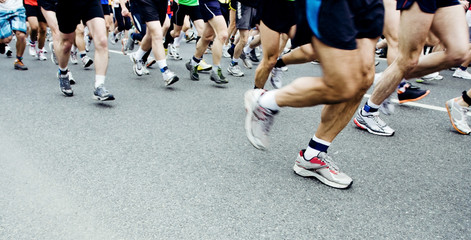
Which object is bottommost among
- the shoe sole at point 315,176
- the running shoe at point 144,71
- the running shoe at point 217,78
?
the running shoe at point 144,71

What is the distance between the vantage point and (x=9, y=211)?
1790 mm

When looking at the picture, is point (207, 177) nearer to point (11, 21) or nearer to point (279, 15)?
point (279, 15)

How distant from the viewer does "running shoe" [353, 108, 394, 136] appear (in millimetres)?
3131

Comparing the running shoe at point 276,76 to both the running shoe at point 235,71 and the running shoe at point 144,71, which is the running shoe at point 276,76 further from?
the running shoe at point 144,71

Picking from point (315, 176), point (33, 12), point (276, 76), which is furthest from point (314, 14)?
point (33, 12)

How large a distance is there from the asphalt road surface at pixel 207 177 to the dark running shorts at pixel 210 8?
148 cm

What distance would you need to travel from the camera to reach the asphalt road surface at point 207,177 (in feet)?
5.63

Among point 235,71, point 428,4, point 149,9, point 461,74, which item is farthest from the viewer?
point 461,74

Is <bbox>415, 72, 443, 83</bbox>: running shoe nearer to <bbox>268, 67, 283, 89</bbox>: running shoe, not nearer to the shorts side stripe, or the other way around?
<bbox>268, 67, 283, 89</bbox>: running shoe

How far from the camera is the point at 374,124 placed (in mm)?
3152

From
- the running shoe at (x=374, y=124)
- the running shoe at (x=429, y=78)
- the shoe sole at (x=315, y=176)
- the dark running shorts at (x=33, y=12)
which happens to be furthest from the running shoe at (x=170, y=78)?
the running shoe at (x=429, y=78)

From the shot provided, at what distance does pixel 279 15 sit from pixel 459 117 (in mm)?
1927

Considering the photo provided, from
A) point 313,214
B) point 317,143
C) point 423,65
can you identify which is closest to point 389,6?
point 423,65

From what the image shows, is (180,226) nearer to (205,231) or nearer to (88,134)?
(205,231)
